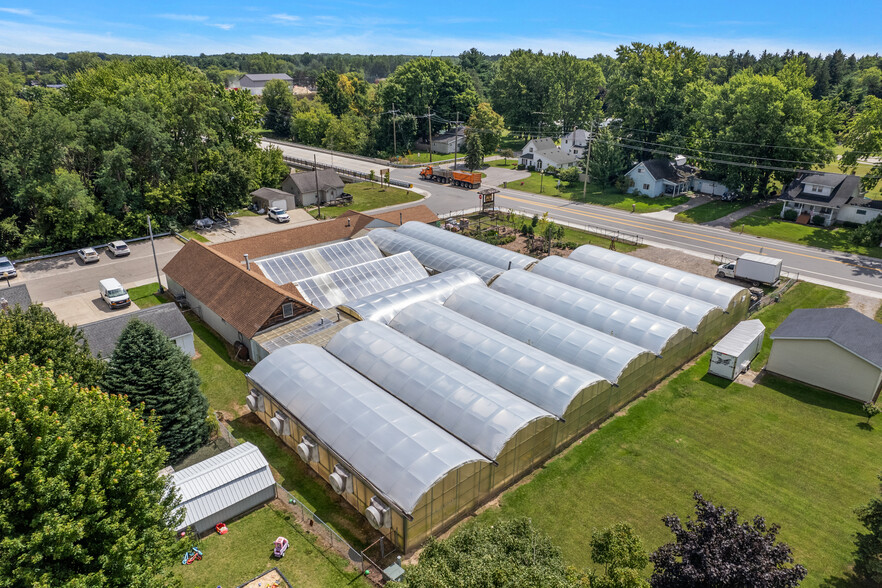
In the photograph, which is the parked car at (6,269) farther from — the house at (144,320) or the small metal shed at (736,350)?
the small metal shed at (736,350)

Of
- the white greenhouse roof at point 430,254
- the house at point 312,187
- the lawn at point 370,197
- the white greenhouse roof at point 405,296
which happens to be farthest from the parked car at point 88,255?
the white greenhouse roof at point 405,296

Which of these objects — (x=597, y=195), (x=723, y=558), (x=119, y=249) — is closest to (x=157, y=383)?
(x=723, y=558)

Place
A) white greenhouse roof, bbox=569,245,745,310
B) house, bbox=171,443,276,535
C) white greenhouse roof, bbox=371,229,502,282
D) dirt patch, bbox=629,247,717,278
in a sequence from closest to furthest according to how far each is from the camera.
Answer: house, bbox=171,443,276,535
white greenhouse roof, bbox=569,245,745,310
white greenhouse roof, bbox=371,229,502,282
dirt patch, bbox=629,247,717,278

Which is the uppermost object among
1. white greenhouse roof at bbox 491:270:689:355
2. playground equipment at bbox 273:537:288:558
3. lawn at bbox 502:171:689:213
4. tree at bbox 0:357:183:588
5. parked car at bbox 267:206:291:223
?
tree at bbox 0:357:183:588

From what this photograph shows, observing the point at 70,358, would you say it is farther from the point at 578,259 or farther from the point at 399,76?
the point at 399,76

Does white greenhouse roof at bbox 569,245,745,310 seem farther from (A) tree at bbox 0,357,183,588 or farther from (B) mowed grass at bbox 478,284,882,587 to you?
(A) tree at bbox 0,357,183,588

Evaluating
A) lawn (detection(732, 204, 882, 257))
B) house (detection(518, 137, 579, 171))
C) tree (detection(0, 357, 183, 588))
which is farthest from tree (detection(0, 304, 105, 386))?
house (detection(518, 137, 579, 171))

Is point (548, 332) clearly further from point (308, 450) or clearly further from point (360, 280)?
point (360, 280)
